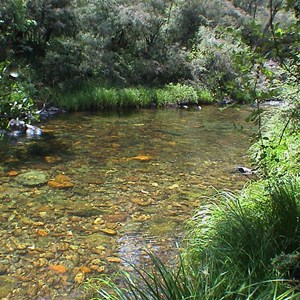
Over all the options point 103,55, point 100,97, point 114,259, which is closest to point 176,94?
point 103,55

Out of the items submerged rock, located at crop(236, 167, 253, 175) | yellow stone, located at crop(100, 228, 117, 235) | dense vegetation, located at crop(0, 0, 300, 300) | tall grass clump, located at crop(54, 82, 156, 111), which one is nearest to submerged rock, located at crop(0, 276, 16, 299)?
dense vegetation, located at crop(0, 0, 300, 300)

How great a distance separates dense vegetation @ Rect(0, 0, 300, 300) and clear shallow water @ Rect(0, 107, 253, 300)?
76cm

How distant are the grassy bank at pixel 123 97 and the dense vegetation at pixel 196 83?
6 cm

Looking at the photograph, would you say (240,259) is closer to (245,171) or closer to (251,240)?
A: (251,240)

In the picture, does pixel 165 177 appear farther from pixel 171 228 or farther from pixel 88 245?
pixel 88 245

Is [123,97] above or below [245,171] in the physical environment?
below

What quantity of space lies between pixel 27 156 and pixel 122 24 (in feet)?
43.1

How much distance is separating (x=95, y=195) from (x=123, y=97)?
11516 mm

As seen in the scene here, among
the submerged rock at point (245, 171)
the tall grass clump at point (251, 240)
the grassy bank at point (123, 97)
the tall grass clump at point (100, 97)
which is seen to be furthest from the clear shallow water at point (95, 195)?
the grassy bank at point (123, 97)

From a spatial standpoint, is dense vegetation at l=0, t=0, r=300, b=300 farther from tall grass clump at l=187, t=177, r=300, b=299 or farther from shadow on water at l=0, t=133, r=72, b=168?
shadow on water at l=0, t=133, r=72, b=168

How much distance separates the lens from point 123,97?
17625mm

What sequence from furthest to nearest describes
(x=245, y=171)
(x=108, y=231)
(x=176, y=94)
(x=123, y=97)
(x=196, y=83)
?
(x=196, y=83) → (x=176, y=94) → (x=123, y=97) → (x=245, y=171) → (x=108, y=231)

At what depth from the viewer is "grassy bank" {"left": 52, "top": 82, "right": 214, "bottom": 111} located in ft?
52.7

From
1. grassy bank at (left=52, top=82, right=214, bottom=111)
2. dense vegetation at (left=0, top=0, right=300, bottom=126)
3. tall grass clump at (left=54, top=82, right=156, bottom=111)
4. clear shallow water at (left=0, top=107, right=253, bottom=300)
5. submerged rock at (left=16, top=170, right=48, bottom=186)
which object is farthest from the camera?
dense vegetation at (left=0, top=0, right=300, bottom=126)
